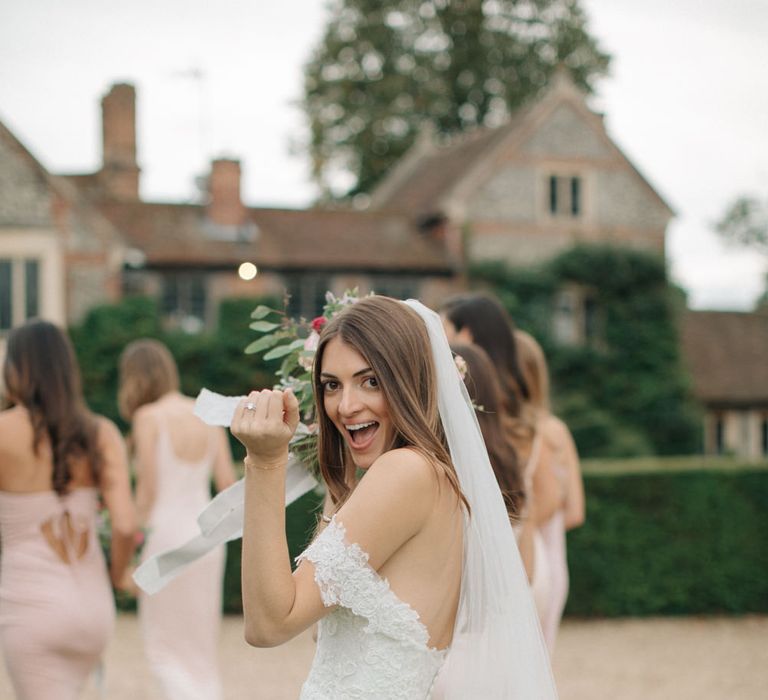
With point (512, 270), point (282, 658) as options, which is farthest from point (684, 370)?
point (282, 658)

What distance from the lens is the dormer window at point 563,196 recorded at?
2653 cm

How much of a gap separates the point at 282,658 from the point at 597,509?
3.98 metres

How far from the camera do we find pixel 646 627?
36.0ft

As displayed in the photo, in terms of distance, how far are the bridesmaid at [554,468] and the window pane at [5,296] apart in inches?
707

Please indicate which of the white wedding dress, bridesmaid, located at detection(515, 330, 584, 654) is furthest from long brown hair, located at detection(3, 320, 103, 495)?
the white wedding dress

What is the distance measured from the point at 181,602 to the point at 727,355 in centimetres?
2601

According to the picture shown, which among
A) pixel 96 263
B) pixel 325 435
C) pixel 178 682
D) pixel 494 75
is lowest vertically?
pixel 178 682

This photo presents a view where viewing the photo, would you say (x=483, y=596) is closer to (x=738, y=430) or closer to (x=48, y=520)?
(x=48, y=520)

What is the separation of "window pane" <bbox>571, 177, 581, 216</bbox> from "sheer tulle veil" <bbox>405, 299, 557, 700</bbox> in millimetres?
24738

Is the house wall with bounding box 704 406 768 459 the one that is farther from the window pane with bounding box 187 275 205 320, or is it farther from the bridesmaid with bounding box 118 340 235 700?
the bridesmaid with bounding box 118 340 235 700

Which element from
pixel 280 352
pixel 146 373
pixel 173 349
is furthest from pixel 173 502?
pixel 173 349

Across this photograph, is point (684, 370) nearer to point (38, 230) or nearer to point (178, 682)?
point (38, 230)

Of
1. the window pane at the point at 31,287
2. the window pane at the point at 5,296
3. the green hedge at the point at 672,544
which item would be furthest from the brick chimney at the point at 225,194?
the green hedge at the point at 672,544

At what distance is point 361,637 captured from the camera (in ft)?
7.89
